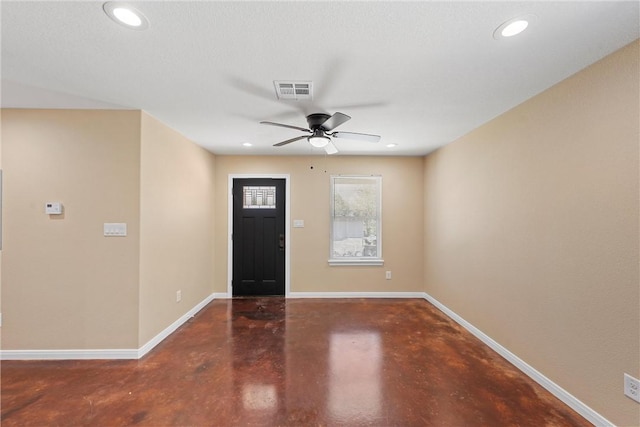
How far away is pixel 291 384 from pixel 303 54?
8.40ft

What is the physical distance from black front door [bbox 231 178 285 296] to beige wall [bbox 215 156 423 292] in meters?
0.18

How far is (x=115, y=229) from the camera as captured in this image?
8.52ft

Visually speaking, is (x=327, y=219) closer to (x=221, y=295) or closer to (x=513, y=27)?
(x=221, y=295)

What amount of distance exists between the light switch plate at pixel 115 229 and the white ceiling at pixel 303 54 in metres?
1.17

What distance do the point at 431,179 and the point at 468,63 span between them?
2.78 m

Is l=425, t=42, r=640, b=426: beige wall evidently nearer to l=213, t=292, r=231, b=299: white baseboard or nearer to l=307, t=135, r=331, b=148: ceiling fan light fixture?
l=307, t=135, r=331, b=148: ceiling fan light fixture

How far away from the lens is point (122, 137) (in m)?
2.62

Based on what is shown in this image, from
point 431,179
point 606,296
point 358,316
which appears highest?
point 431,179

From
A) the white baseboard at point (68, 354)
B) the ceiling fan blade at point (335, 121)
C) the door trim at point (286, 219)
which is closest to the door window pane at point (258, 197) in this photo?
the door trim at point (286, 219)

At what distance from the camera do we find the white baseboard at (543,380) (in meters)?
1.77

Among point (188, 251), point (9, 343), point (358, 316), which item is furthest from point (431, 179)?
point (9, 343)

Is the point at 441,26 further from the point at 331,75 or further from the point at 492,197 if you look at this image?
the point at 492,197

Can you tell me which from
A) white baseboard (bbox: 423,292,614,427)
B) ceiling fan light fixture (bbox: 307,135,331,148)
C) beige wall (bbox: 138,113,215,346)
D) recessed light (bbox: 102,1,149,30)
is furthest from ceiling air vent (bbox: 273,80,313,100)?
white baseboard (bbox: 423,292,614,427)

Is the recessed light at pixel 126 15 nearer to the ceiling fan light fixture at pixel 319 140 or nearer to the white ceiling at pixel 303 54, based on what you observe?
the white ceiling at pixel 303 54
